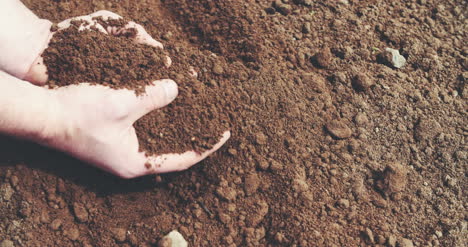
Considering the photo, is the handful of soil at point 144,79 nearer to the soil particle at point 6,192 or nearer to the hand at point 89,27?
the hand at point 89,27

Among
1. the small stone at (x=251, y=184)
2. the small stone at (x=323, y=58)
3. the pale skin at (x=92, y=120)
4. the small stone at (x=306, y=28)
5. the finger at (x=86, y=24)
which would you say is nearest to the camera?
the pale skin at (x=92, y=120)

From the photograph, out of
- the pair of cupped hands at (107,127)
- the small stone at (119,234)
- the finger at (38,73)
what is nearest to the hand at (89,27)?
the finger at (38,73)

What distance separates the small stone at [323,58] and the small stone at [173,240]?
3.64 ft

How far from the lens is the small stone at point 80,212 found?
177cm

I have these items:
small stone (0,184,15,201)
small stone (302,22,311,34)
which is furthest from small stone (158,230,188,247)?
small stone (302,22,311,34)

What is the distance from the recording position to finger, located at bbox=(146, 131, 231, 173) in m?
1.78

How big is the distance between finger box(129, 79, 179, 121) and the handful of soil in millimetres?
38

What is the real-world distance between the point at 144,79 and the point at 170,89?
133mm

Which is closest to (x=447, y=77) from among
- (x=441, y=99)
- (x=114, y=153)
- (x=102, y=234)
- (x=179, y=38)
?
(x=441, y=99)

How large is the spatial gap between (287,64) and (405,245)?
3.35ft

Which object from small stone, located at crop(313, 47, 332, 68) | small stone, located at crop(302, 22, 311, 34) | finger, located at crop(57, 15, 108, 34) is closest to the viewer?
finger, located at crop(57, 15, 108, 34)

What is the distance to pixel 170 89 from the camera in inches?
70.6

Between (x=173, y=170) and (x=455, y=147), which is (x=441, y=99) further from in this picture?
(x=173, y=170)

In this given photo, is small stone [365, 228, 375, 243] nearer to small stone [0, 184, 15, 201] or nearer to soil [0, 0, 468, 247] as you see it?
soil [0, 0, 468, 247]
